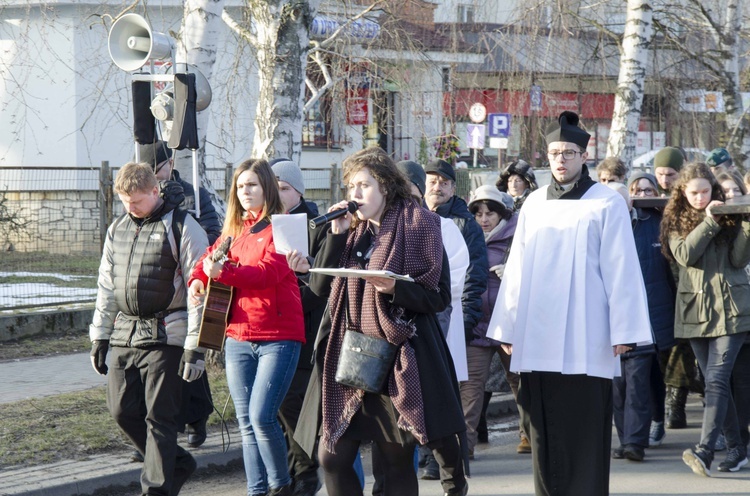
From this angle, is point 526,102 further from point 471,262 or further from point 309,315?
point 309,315

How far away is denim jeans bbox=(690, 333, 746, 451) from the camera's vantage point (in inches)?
280

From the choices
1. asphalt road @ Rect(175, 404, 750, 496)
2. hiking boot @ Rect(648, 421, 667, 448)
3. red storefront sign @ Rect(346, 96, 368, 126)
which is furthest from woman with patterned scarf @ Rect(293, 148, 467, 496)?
red storefront sign @ Rect(346, 96, 368, 126)

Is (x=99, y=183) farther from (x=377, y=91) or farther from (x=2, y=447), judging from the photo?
(x=2, y=447)

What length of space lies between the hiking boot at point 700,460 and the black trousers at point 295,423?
2.47 meters

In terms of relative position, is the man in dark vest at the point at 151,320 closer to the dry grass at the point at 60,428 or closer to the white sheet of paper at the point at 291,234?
the white sheet of paper at the point at 291,234

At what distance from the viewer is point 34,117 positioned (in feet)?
77.7

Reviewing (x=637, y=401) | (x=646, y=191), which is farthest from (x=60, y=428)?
(x=646, y=191)

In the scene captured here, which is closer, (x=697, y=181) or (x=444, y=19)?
(x=697, y=181)

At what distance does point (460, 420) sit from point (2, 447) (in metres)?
3.65

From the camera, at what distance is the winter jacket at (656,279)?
7.89m

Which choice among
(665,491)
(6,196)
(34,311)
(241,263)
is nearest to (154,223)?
(241,263)

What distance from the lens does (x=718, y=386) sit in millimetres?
7125

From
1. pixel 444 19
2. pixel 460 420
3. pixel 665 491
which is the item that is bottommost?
pixel 665 491

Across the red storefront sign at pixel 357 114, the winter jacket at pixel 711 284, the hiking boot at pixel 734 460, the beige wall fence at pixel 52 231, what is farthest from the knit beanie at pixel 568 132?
the red storefront sign at pixel 357 114
